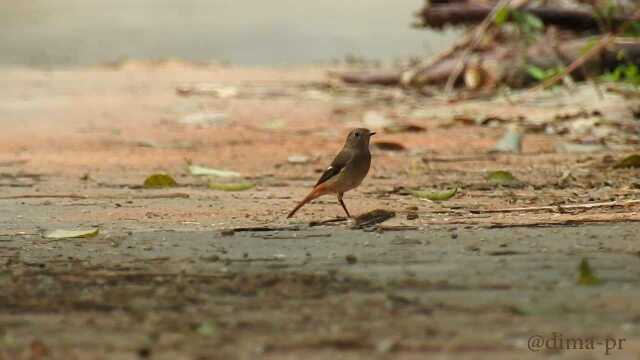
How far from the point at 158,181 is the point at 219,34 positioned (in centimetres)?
1206

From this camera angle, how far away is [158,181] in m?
7.53

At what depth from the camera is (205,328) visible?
3744 mm

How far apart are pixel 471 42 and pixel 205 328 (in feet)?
31.1

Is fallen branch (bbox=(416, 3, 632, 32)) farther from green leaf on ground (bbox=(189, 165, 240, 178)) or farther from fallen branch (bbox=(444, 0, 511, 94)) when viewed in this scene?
green leaf on ground (bbox=(189, 165, 240, 178))

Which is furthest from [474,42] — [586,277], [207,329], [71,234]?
[207,329]

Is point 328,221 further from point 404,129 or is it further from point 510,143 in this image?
point 404,129

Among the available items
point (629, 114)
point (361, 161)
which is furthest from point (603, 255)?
point (629, 114)

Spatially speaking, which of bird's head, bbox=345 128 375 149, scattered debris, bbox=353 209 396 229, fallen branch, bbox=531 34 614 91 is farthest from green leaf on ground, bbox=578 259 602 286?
fallen branch, bbox=531 34 614 91

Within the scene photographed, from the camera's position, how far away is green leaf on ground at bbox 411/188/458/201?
6.67 m

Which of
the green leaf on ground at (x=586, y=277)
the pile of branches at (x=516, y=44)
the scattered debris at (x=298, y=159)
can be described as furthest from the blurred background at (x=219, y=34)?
the green leaf on ground at (x=586, y=277)

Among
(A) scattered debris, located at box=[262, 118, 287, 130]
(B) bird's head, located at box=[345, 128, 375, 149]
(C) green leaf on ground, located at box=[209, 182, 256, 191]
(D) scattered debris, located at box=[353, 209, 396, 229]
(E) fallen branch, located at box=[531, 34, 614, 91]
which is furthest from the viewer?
(A) scattered debris, located at box=[262, 118, 287, 130]

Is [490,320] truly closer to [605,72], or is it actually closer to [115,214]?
[115,214]

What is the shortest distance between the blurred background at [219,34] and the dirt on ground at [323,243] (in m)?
6.93

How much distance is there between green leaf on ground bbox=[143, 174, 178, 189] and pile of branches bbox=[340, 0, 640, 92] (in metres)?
4.55
